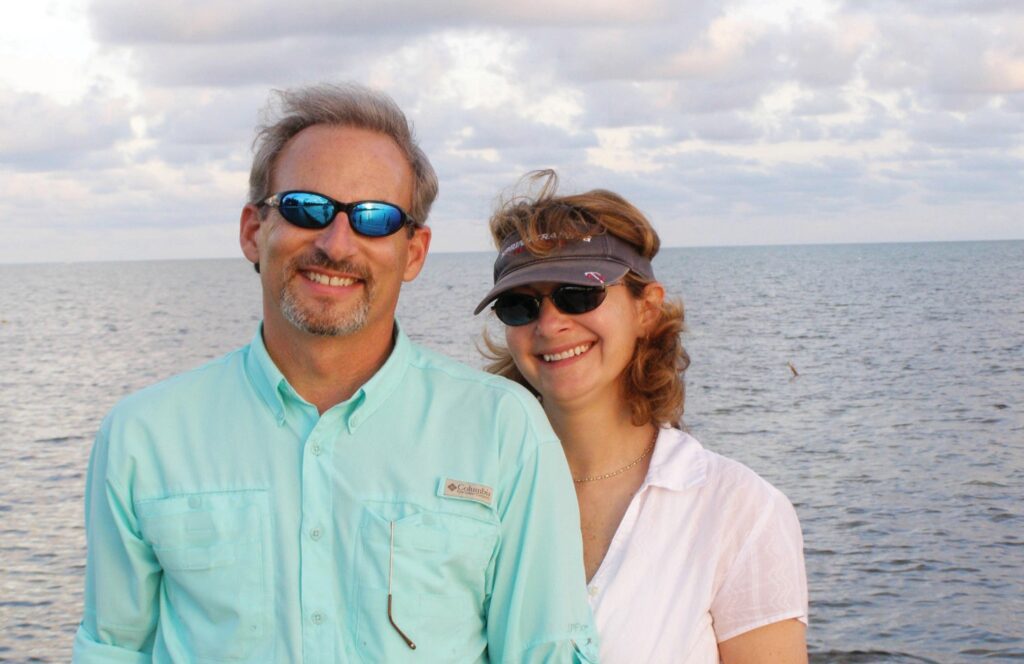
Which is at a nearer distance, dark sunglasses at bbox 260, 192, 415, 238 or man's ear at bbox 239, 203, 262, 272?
dark sunglasses at bbox 260, 192, 415, 238

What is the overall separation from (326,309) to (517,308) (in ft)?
3.99

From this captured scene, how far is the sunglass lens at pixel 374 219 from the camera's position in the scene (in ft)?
10.8

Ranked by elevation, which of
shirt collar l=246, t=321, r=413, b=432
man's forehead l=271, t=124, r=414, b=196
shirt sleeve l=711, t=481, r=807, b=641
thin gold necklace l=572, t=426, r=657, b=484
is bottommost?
shirt sleeve l=711, t=481, r=807, b=641

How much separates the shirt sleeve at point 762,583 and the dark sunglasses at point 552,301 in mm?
922

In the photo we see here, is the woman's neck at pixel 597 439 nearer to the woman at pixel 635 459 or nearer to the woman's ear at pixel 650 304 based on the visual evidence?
the woman at pixel 635 459

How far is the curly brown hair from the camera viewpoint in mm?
4258

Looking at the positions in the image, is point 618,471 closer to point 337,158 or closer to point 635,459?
point 635,459

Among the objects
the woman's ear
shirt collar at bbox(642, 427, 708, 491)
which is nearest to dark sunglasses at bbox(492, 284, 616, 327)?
the woman's ear

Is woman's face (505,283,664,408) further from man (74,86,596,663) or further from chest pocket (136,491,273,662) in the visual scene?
chest pocket (136,491,273,662)

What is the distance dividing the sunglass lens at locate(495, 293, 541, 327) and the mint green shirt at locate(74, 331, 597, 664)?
37.4 inches

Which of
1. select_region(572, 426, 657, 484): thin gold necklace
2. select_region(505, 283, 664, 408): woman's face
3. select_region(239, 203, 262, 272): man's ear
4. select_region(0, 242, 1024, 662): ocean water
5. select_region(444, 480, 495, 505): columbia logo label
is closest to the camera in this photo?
select_region(444, 480, 495, 505): columbia logo label

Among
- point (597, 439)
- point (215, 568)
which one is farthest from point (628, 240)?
point (215, 568)

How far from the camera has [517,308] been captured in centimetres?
431

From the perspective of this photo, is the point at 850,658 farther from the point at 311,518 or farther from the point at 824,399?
the point at 824,399
